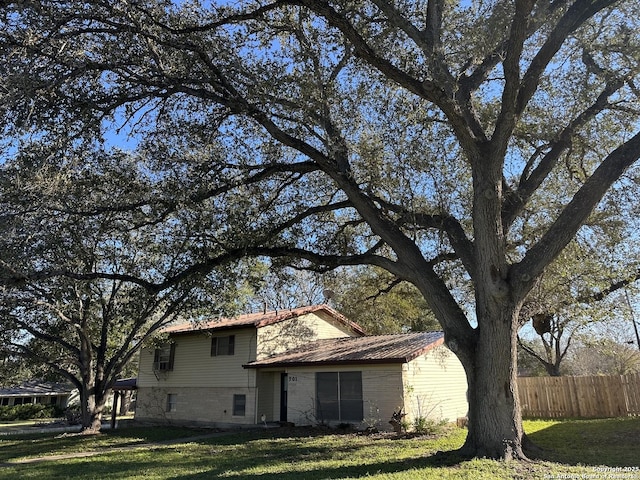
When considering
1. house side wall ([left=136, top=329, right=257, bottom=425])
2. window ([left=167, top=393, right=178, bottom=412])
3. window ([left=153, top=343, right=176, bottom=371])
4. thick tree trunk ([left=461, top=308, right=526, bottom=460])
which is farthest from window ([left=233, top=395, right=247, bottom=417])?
thick tree trunk ([left=461, top=308, right=526, bottom=460])

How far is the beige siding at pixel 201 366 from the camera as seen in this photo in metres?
20.2

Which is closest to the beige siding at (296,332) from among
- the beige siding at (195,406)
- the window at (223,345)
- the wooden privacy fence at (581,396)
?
the window at (223,345)

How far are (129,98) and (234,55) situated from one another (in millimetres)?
2382

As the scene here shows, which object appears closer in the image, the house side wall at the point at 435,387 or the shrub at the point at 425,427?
the shrub at the point at 425,427

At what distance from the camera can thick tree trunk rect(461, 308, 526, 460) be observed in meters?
8.02

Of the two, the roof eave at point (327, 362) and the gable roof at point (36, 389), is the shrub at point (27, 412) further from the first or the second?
the roof eave at point (327, 362)

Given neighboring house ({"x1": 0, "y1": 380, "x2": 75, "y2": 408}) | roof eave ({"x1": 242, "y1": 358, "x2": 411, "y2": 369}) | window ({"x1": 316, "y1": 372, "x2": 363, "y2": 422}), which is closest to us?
roof eave ({"x1": 242, "y1": 358, "x2": 411, "y2": 369})

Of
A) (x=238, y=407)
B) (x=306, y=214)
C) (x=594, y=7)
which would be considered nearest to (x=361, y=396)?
(x=238, y=407)

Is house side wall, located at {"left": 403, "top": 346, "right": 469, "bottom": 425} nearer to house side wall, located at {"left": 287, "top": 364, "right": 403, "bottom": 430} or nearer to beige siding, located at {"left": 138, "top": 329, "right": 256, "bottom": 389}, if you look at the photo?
house side wall, located at {"left": 287, "top": 364, "right": 403, "bottom": 430}

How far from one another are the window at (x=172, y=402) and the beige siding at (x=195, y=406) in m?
0.11

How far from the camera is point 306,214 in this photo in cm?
1127

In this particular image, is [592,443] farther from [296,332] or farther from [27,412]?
[27,412]

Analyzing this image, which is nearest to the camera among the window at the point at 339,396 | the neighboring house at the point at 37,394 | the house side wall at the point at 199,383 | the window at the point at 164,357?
the window at the point at 339,396

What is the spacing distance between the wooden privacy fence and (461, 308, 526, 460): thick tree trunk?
12.9 metres
